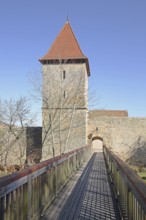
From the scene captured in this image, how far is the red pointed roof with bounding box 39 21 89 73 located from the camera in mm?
28375

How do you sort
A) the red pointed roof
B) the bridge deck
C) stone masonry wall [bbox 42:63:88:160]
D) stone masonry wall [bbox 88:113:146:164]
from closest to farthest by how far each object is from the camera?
the bridge deck
stone masonry wall [bbox 42:63:88:160]
the red pointed roof
stone masonry wall [bbox 88:113:146:164]

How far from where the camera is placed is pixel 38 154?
95.0 feet

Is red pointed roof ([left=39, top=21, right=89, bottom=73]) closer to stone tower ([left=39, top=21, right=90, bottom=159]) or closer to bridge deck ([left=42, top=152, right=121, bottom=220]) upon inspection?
stone tower ([left=39, top=21, right=90, bottom=159])

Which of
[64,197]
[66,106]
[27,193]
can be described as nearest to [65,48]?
[66,106]

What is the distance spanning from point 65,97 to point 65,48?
4641mm

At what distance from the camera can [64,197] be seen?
21.6ft

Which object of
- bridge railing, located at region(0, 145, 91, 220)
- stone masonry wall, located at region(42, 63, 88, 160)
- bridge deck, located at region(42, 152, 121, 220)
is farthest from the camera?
stone masonry wall, located at region(42, 63, 88, 160)

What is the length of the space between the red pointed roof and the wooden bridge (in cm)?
2072

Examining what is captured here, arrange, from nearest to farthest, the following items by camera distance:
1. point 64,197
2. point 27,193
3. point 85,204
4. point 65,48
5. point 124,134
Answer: point 27,193 < point 85,204 < point 64,197 < point 65,48 < point 124,134

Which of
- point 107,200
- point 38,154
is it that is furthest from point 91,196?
point 38,154

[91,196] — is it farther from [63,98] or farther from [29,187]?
[63,98]

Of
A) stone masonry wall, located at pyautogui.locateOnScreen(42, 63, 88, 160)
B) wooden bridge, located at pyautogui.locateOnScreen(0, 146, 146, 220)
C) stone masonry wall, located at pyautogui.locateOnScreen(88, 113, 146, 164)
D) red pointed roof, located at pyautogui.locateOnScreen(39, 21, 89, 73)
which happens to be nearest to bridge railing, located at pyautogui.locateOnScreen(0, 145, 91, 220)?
wooden bridge, located at pyautogui.locateOnScreen(0, 146, 146, 220)

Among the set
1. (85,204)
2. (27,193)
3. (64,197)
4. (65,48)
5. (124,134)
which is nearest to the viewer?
(27,193)

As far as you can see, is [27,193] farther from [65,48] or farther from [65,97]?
[65,48]
